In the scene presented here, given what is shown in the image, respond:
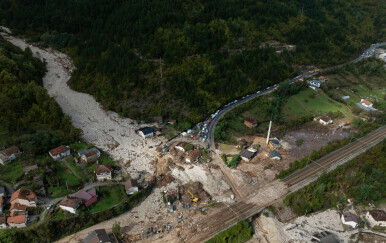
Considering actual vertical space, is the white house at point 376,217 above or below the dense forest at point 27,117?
below

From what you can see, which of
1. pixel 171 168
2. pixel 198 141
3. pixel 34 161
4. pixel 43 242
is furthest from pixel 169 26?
pixel 43 242

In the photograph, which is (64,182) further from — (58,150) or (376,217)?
(376,217)

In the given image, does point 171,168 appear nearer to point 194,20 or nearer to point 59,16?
point 194,20

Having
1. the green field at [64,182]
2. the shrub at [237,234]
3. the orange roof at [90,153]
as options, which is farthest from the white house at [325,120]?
the green field at [64,182]

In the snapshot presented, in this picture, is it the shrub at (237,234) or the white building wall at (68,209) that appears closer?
the shrub at (237,234)

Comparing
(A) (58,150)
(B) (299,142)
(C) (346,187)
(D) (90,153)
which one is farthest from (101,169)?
(C) (346,187)

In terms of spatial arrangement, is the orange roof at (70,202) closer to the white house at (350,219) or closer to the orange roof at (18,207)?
the orange roof at (18,207)

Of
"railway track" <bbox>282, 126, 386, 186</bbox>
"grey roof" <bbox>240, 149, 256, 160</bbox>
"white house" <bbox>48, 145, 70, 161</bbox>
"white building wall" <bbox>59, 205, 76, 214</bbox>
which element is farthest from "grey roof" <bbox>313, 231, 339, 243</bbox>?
"white house" <bbox>48, 145, 70, 161</bbox>
